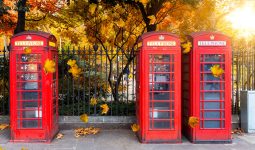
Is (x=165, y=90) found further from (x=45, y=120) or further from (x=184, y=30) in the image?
(x=184, y=30)

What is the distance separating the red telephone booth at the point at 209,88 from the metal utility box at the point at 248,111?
1165 millimetres

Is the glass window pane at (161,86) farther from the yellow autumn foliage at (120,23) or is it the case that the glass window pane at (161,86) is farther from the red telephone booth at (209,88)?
the yellow autumn foliage at (120,23)

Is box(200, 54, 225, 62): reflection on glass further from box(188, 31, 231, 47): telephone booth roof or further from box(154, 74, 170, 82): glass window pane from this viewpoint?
box(154, 74, 170, 82): glass window pane

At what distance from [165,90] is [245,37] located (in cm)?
953

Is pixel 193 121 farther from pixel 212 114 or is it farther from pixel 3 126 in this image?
pixel 3 126

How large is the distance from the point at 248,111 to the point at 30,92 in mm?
5344

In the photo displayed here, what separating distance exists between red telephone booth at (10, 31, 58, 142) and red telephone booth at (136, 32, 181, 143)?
2.11 metres

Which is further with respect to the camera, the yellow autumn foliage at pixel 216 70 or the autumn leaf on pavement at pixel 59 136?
the autumn leaf on pavement at pixel 59 136

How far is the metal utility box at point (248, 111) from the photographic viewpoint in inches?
335

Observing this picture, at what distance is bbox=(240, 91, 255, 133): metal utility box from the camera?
27.9 ft

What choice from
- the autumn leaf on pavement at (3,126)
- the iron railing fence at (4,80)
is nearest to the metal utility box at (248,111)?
the autumn leaf on pavement at (3,126)

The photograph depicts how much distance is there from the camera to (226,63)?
24.7 feet

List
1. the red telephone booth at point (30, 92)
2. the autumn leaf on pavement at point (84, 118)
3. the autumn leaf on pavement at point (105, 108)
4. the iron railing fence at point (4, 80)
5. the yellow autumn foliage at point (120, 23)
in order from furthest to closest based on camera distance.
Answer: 1. the yellow autumn foliage at point (120, 23)
2. the iron railing fence at point (4, 80)
3. the autumn leaf on pavement at point (105, 108)
4. the autumn leaf on pavement at point (84, 118)
5. the red telephone booth at point (30, 92)

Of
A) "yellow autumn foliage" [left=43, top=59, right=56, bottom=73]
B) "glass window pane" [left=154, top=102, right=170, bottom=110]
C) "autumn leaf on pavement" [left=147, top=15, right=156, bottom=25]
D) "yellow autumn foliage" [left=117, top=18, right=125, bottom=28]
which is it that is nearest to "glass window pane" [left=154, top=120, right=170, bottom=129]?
"glass window pane" [left=154, top=102, right=170, bottom=110]
